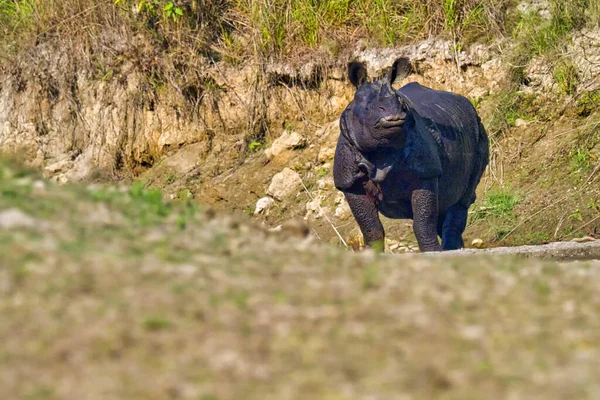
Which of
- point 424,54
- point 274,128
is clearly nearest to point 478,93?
point 424,54

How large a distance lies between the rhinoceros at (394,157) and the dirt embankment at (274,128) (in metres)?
2.19

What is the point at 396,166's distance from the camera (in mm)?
8633

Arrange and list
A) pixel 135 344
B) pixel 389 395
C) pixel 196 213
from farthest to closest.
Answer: pixel 196 213 < pixel 135 344 < pixel 389 395

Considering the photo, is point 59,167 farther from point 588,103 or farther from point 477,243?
point 588,103

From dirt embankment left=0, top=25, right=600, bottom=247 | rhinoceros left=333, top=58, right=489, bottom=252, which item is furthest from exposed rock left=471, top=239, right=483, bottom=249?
rhinoceros left=333, top=58, right=489, bottom=252

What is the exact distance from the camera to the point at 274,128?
14.6m

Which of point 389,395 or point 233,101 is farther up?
point 389,395

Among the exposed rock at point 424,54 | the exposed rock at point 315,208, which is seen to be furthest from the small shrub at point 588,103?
the exposed rock at point 315,208

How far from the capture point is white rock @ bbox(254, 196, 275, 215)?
44.5ft

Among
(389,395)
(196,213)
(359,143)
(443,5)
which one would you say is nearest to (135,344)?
(389,395)

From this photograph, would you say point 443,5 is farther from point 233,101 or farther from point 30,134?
point 30,134

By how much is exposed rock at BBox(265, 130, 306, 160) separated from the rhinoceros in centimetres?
450

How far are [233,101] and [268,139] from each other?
774mm

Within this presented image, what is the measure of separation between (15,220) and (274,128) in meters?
10.1
